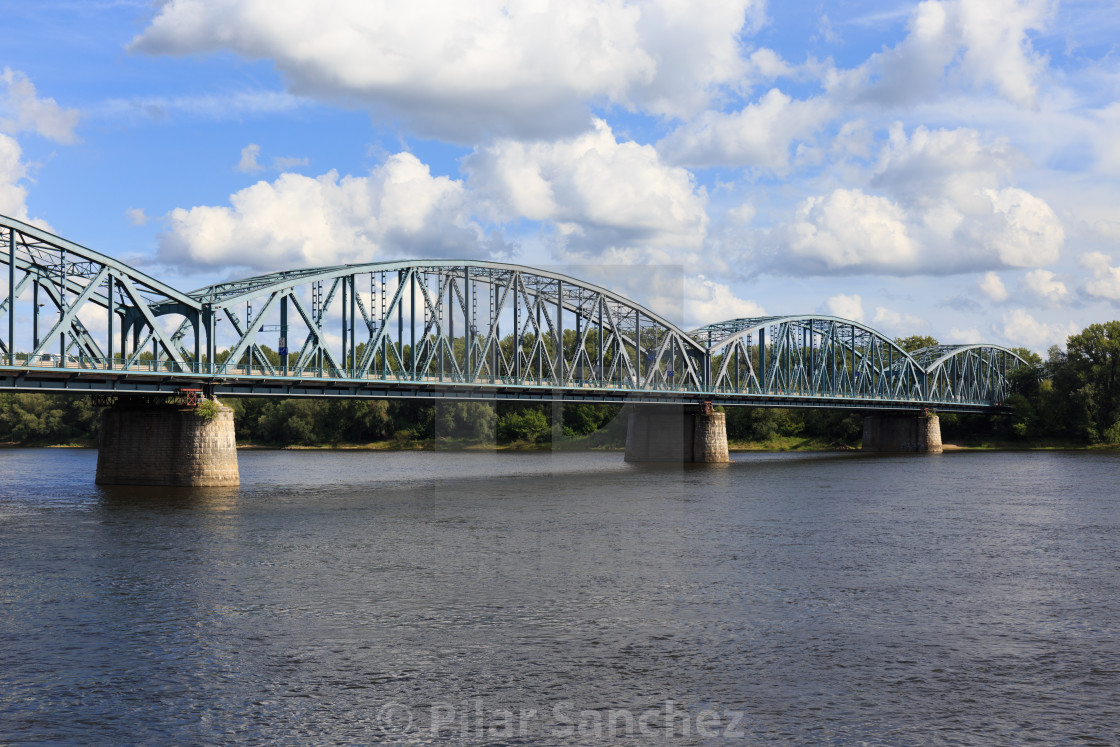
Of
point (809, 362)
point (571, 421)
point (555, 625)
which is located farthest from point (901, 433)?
point (555, 625)

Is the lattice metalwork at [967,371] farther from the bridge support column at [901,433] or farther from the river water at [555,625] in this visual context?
the river water at [555,625]

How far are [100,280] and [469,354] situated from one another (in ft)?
101

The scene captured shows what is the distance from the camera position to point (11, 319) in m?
56.9

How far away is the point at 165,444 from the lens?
62781mm

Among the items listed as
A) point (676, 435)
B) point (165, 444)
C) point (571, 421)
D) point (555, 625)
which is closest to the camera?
point (555, 625)

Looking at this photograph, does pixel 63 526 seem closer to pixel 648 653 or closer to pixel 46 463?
pixel 648 653

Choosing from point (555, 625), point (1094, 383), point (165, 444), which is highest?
point (1094, 383)

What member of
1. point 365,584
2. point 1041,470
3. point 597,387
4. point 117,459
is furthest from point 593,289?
point 365,584

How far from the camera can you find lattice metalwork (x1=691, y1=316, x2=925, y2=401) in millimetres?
118438

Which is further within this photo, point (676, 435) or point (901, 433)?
point (901, 433)

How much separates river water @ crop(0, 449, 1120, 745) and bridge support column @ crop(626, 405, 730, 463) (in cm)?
5056

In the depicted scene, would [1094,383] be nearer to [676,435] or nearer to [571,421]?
[676,435]

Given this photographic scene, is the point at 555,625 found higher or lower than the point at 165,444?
lower

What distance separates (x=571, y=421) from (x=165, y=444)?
91926 millimetres
